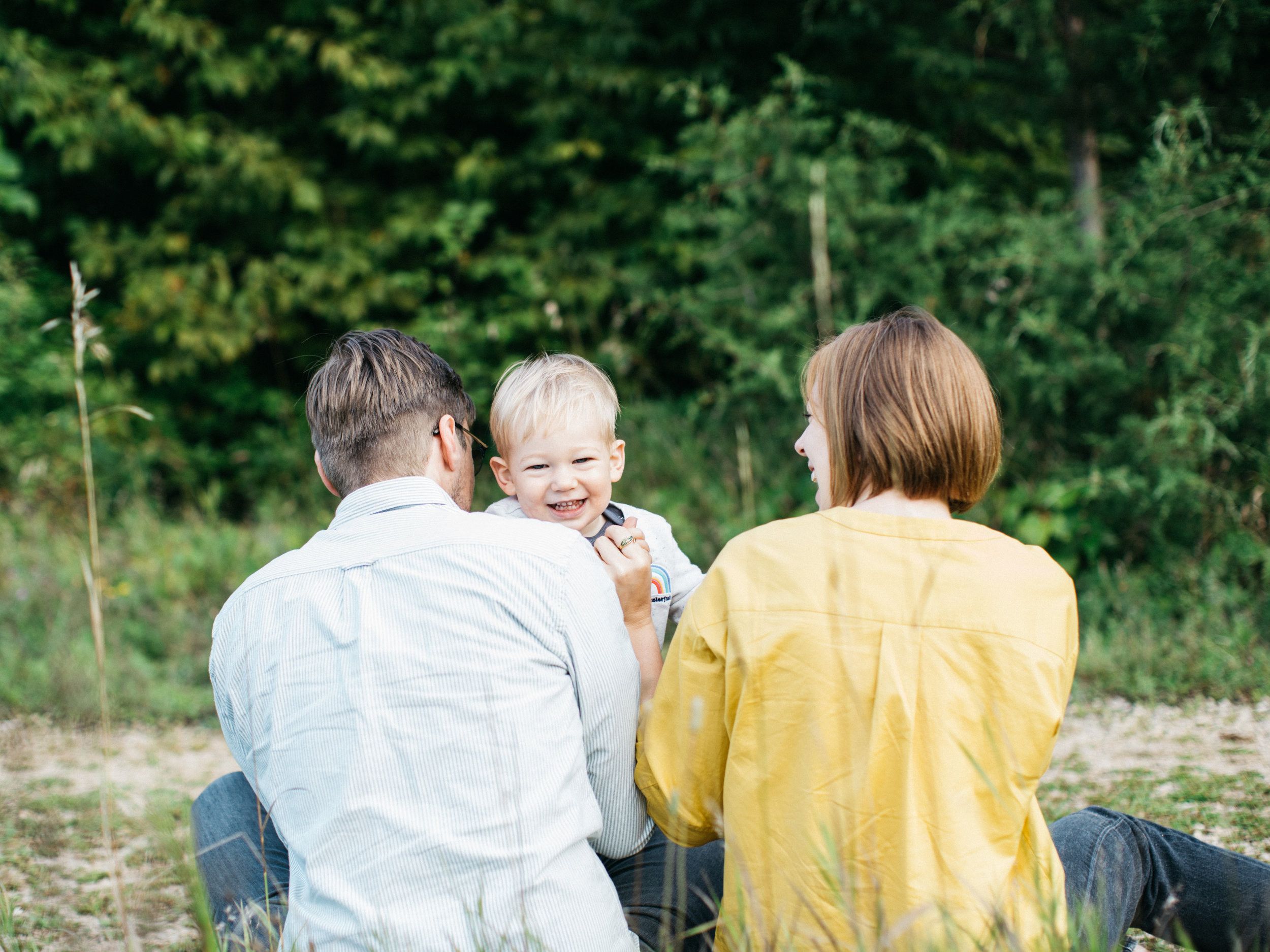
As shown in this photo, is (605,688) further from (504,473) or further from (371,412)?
(504,473)

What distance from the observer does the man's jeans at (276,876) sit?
5.74 ft

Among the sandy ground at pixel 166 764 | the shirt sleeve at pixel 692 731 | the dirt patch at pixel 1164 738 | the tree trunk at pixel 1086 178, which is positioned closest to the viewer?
the shirt sleeve at pixel 692 731

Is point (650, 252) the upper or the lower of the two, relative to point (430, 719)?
upper

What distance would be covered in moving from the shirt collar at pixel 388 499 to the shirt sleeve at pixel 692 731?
0.51 metres

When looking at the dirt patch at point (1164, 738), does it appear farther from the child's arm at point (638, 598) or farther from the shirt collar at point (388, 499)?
the shirt collar at point (388, 499)

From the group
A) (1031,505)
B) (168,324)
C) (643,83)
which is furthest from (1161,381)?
(168,324)

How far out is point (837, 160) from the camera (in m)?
5.57

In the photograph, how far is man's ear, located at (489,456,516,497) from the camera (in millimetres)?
2367

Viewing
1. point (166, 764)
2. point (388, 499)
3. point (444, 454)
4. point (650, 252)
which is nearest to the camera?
point (388, 499)

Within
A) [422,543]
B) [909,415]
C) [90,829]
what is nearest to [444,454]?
[422,543]

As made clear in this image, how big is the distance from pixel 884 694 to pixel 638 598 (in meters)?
0.63

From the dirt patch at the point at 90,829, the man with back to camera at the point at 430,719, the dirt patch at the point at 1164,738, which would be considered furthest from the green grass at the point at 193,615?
the man with back to camera at the point at 430,719

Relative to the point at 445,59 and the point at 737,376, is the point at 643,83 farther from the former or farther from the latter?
the point at 737,376

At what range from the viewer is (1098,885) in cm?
167
